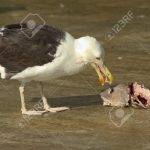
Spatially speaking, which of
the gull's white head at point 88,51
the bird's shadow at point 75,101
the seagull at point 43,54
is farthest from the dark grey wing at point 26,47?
the bird's shadow at point 75,101

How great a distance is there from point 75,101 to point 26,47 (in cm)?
175

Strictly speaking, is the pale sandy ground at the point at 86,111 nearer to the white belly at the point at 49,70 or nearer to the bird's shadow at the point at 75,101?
the bird's shadow at the point at 75,101

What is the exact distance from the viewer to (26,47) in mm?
10289

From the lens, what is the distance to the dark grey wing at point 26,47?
10203 mm

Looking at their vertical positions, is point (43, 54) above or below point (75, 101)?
above

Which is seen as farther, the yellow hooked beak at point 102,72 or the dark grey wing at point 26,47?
the yellow hooked beak at point 102,72

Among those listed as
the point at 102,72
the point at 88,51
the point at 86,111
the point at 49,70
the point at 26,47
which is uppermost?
the point at 26,47

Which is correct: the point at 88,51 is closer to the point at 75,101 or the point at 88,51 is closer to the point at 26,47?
the point at 26,47

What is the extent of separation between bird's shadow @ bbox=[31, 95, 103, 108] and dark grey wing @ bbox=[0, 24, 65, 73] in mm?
1352

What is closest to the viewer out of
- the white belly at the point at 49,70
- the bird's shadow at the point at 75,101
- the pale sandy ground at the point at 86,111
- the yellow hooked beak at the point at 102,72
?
the pale sandy ground at the point at 86,111

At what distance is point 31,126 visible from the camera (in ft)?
32.6

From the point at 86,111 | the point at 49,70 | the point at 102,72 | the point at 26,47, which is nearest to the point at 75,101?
the point at 86,111

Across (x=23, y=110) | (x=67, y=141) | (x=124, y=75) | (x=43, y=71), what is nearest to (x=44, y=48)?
(x=43, y=71)

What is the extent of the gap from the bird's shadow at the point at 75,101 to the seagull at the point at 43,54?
110 centimetres
